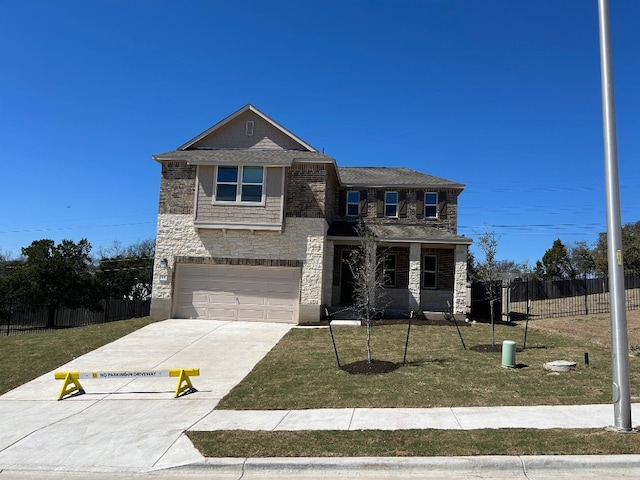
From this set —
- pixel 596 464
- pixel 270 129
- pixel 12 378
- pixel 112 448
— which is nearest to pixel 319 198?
pixel 270 129

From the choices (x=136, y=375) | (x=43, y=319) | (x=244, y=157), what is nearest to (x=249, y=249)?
(x=244, y=157)

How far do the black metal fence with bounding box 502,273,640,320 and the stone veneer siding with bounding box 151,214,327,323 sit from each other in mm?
10394

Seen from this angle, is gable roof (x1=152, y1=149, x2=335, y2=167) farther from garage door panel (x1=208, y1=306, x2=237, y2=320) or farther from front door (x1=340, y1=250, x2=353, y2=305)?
garage door panel (x1=208, y1=306, x2=237, y2=320)

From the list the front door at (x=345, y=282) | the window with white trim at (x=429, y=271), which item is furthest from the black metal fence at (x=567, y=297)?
the front door at (x=345, y=282)

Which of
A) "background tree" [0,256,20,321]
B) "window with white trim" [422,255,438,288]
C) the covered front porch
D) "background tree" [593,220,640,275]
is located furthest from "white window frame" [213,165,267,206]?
"background tree" [593,220,640,275]

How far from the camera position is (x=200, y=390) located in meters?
10.3

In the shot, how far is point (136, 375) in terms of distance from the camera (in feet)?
33.4

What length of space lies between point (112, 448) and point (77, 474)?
0.82 meters

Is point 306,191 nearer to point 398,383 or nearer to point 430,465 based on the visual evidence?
point 398,383

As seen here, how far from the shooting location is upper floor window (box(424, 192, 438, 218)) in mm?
22969

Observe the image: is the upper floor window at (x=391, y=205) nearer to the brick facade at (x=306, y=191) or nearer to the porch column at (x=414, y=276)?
the porch column at (x=414, y=276)

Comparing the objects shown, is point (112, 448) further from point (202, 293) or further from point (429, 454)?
point (202, 293)

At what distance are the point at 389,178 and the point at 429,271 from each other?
528cm

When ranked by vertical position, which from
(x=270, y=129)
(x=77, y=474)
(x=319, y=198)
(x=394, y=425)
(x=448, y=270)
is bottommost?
(x=77, y=474)
